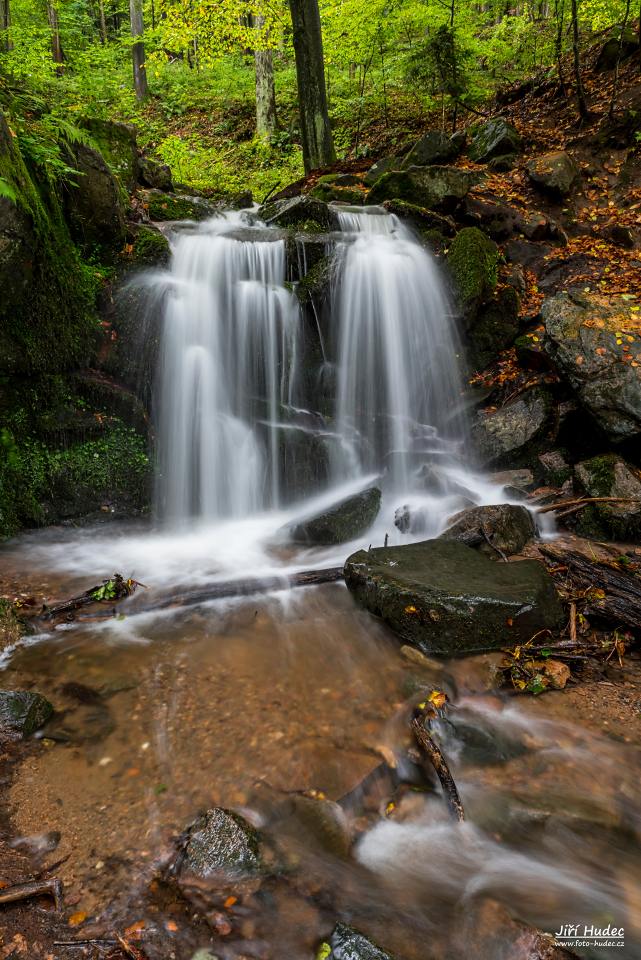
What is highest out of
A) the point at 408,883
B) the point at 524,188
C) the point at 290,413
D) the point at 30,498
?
the point at 524,188

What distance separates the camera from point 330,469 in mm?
7238

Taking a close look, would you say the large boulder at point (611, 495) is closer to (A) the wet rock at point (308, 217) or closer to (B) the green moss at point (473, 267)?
(B) the green moss at point (473, 267)

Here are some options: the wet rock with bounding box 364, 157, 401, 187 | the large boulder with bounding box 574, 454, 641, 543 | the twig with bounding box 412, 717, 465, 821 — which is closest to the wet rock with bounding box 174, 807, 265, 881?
the twig with bounding box 412, 717, 465, 821

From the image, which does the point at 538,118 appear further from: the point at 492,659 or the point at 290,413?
the point at 492,659

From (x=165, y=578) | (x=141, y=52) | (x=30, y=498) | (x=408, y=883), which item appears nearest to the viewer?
(x=408, y=883)

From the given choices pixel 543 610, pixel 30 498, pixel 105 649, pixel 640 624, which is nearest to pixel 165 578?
pixel 105 649

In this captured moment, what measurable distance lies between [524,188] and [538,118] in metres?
3.32

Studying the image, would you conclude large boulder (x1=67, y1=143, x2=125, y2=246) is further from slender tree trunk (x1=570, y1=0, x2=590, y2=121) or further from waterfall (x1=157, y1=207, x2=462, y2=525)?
slender tree trunk (x1=570, y1=0, x2=590, y2=121)

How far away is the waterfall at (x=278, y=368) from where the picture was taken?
22.6ft

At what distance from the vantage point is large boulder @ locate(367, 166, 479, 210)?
911cm

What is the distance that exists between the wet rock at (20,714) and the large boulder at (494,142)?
11.6 m

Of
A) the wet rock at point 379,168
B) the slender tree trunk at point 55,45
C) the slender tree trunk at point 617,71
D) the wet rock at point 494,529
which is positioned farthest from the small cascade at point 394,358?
the slender tree trunk at point 55,45

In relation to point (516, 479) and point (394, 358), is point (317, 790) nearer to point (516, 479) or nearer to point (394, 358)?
point (516, 479)

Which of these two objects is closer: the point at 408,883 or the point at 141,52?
the point at 408,883
